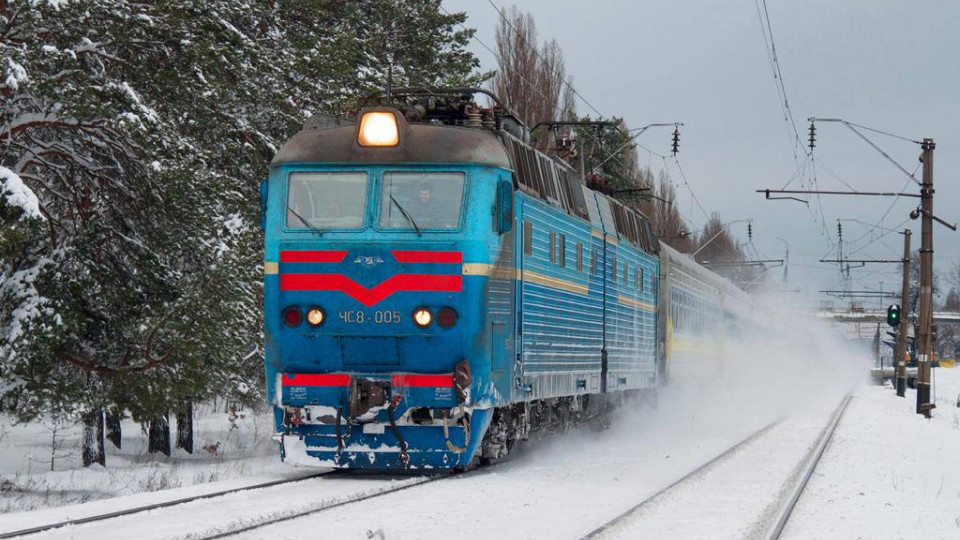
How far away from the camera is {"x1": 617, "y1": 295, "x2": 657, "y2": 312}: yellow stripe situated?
19547 mm

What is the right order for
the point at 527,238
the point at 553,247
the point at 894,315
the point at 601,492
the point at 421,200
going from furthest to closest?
the point at 894,315
the point at 553,247
the point at 527,238
the point at 421,200
the point at 601,492

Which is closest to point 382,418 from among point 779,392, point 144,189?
point 144,189

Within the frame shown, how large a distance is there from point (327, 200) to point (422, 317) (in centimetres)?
162

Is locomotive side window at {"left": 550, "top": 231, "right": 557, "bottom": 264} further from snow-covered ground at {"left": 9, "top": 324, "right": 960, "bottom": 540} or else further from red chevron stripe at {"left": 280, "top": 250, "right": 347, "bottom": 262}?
red chevron stripe at {"left": 280, "top": 250, "right": 347, "bottom": 262}

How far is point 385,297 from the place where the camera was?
12586mm

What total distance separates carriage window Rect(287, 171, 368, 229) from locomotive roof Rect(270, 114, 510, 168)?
7.0 inches

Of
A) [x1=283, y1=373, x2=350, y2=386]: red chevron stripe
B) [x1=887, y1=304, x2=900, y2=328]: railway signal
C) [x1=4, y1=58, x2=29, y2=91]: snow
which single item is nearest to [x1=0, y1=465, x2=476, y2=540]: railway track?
[x1=283, y1=373, x2=350, y2=386]: red chevron stripe

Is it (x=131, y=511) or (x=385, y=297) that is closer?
(x=131, y=511)

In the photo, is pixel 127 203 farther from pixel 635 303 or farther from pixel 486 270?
pixel 635 303

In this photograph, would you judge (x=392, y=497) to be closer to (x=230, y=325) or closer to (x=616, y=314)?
(x=230, y=325)

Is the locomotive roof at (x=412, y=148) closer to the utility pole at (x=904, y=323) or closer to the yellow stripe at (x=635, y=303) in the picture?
the yellow stripe at (x=635, y=303)

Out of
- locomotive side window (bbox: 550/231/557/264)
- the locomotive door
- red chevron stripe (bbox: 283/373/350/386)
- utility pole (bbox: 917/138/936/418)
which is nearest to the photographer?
red chevron stripe (bbox: 283/373/350/386)

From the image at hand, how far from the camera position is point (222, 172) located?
19250 mm

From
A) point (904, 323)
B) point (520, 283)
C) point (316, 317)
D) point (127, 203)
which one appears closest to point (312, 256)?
point (316, 317)
